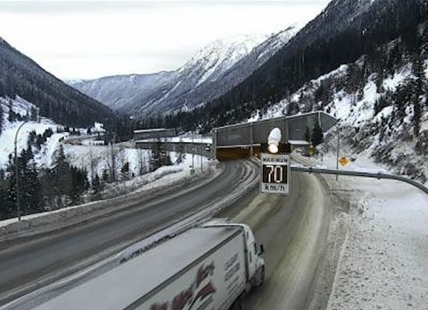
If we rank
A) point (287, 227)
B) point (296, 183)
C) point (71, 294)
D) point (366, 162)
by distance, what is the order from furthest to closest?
point (366, 162), point (296, 183), point (287, 227), point (71, 294)

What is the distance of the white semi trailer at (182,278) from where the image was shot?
30.0 feet

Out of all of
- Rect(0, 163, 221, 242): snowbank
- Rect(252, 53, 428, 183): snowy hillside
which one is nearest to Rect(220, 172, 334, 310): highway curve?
Rect(0, 163, 221, 242): snowbank

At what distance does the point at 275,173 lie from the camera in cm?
1617

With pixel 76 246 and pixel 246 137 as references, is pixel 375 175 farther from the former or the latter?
pixel 76 246

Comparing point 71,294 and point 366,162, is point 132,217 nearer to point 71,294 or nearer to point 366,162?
point 71,294

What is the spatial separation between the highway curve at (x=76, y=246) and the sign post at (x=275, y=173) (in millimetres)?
8245

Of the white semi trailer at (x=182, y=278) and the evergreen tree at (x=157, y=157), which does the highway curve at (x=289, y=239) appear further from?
the evergreen tree at (x=157, y=157)

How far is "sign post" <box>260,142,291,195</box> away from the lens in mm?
15586

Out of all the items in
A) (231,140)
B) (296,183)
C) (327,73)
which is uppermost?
(327,73)

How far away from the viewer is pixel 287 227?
3000 cm

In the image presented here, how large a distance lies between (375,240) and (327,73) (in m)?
142

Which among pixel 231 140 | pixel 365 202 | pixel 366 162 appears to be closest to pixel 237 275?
pixel 231 140

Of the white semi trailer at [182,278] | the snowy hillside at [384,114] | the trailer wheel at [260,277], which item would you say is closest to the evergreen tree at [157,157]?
the snowy hillside at [384,114]

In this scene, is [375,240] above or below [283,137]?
below
